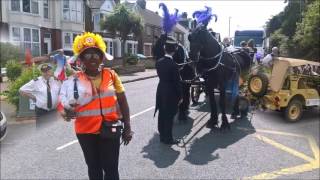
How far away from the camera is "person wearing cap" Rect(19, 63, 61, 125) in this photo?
275cm

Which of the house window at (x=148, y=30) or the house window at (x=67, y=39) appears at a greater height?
the house window at (x=148, y=30)

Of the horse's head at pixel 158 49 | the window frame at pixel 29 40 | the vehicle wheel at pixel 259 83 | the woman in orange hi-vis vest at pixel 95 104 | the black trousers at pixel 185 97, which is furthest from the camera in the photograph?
the window frame at pixel 29 40

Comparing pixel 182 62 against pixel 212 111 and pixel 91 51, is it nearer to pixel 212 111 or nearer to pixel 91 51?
pixel 212 111

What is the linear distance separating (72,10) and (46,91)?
39.3m

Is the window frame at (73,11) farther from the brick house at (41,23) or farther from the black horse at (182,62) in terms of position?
the black horse at (182,62)

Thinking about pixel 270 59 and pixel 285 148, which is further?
pixel 285 148

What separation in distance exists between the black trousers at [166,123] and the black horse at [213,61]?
0.94m

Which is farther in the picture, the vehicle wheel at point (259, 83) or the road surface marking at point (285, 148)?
the road surface marking at point (285, 148)

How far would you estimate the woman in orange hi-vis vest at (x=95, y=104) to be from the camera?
120 inches

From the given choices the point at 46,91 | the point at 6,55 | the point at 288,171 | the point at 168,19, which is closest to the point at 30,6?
the point at 6,55

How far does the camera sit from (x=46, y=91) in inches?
108

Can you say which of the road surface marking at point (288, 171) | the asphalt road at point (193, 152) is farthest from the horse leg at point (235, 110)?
the road surface marking at point (288, 171)

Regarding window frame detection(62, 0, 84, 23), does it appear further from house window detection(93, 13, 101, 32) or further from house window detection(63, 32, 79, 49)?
house window detection(93, 13, 101, 32)

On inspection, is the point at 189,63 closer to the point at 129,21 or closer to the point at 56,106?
the point at 56,106
